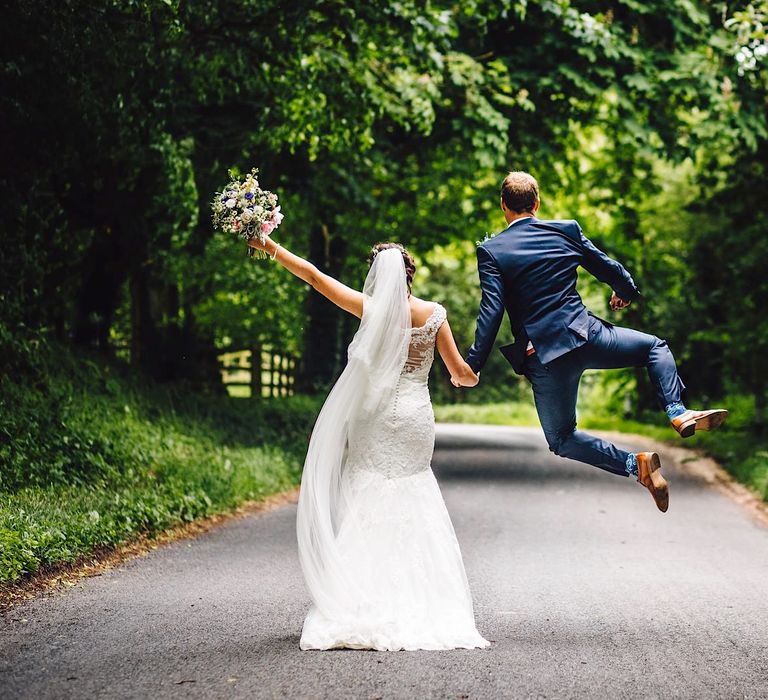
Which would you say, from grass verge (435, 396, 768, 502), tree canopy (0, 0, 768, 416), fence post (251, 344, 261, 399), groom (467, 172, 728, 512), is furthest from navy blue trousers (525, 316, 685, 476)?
fence post (251, 344, 261, 399)

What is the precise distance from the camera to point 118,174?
1443 cm

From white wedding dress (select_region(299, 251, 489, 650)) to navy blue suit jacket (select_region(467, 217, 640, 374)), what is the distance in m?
0.40

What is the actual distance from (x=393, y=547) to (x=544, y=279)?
1.82 metres

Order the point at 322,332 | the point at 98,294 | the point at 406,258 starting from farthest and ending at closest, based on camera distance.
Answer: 1. the point at 322,332
2. the point at 98,294
3. the point at 406,258

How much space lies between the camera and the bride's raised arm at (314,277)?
6055 millimetres

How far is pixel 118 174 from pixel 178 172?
Answer: 6.37ft

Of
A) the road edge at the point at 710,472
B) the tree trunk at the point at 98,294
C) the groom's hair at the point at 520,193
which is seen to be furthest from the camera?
the tree trunk at the point at 98,294

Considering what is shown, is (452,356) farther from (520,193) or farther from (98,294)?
(98,294)

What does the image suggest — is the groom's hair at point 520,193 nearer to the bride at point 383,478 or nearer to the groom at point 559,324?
the groom at point 559,324

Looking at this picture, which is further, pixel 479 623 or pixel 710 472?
pixel 710 472

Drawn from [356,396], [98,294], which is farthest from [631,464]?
[98,294]

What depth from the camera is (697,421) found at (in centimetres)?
598

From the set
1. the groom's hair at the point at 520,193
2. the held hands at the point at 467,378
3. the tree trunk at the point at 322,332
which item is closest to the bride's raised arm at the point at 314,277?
the held hands at the point at 467,378

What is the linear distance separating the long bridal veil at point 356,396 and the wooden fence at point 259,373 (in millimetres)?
15737
